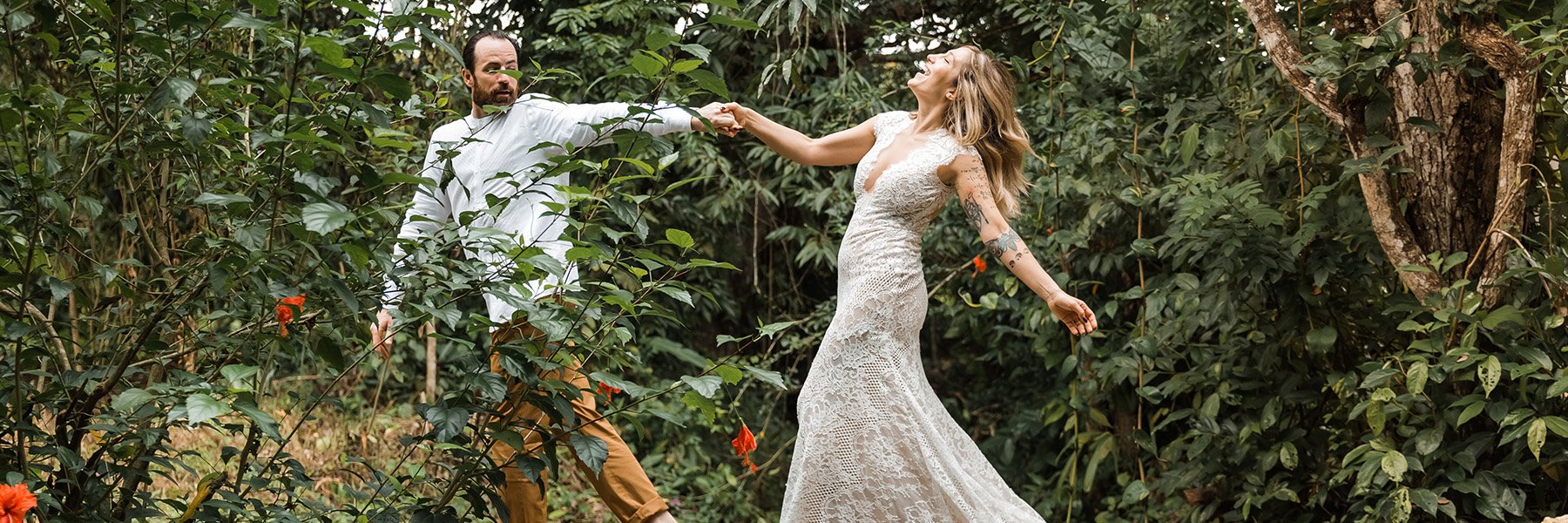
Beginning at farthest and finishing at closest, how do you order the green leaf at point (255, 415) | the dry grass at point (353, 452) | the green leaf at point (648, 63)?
the dry grass at point (353, 452) < the green leaf at point (648, 63) < the green leaf at point (255, 415)

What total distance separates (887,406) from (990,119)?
2.28 feet

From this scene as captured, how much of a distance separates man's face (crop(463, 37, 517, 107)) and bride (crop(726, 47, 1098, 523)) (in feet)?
1.71

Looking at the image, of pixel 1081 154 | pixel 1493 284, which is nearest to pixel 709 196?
pixel 1081 154

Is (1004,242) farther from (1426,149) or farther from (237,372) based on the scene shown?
(237,372)

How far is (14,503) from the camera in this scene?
1.86 m

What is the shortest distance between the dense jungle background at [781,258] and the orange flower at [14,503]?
0.56ft

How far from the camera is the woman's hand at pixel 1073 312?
113 inches

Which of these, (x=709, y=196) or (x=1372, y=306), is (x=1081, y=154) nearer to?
(x=1372, y=306)

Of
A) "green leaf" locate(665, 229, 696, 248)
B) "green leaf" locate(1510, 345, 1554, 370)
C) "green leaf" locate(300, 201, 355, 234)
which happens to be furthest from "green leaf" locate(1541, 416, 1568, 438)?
"green leaf" locate(300, 201, 355, 234)

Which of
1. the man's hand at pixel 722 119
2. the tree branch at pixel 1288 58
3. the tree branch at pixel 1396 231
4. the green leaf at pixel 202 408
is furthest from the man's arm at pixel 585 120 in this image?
the tree branch at pixel 1396 231

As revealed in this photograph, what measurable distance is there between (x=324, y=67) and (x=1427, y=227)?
108 inches

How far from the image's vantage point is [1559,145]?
10.8ft

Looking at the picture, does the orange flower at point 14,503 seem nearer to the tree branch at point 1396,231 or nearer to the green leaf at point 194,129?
the green leaf at point 194,129

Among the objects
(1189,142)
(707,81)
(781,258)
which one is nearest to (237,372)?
(707,81)
